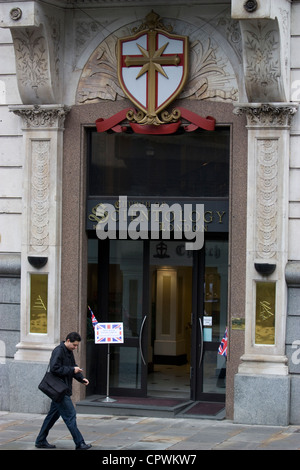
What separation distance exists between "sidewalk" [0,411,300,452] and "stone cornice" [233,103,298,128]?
4.71 metres

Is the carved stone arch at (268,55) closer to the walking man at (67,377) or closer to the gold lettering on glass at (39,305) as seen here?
the gold lettering on glass at (39,305)

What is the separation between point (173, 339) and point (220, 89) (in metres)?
5.11

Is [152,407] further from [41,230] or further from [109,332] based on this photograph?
[41,230]

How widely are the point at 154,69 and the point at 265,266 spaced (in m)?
3.73

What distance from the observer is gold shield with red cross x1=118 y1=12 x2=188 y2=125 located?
15570 millimetres

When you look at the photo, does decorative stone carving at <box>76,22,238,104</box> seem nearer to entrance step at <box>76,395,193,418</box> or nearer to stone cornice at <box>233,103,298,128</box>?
stone cornice at <box>233,103,298,128</box>

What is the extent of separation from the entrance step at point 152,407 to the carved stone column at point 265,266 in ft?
2.82

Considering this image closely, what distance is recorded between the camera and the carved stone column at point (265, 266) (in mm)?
14789

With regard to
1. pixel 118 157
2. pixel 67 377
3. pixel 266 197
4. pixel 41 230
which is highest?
pixel 118 157

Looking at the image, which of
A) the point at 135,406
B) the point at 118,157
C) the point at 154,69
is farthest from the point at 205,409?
the point at 154,69

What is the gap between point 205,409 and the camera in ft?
51.7

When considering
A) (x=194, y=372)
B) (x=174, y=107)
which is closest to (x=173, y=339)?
(x=194, y=372)

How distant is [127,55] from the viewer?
51.8 feet
